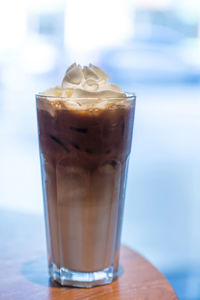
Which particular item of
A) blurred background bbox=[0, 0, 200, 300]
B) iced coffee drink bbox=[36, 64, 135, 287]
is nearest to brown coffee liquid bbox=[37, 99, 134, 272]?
iced coffee drink bbox=[36, 64, 135, 287]

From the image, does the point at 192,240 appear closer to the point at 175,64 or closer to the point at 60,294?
the point at 60,294

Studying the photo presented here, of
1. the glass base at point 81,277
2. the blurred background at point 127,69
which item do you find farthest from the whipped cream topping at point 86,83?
the blurred background at point 127,69

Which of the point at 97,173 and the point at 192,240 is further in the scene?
the point at 192,240

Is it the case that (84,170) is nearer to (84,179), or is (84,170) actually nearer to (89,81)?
(84,179)

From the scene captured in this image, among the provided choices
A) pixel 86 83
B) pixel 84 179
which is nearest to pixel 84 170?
pixel 84 179

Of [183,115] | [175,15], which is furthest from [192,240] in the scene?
[175,15]

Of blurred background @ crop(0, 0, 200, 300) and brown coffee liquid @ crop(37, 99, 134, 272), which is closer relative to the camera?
brown coffee liquid @ crop(37, 99, 134, 272)

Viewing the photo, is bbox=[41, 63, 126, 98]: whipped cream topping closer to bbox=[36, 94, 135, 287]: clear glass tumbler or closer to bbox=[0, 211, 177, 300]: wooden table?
bbox=[36, 94, 135, 287]: clear glass tumbler
